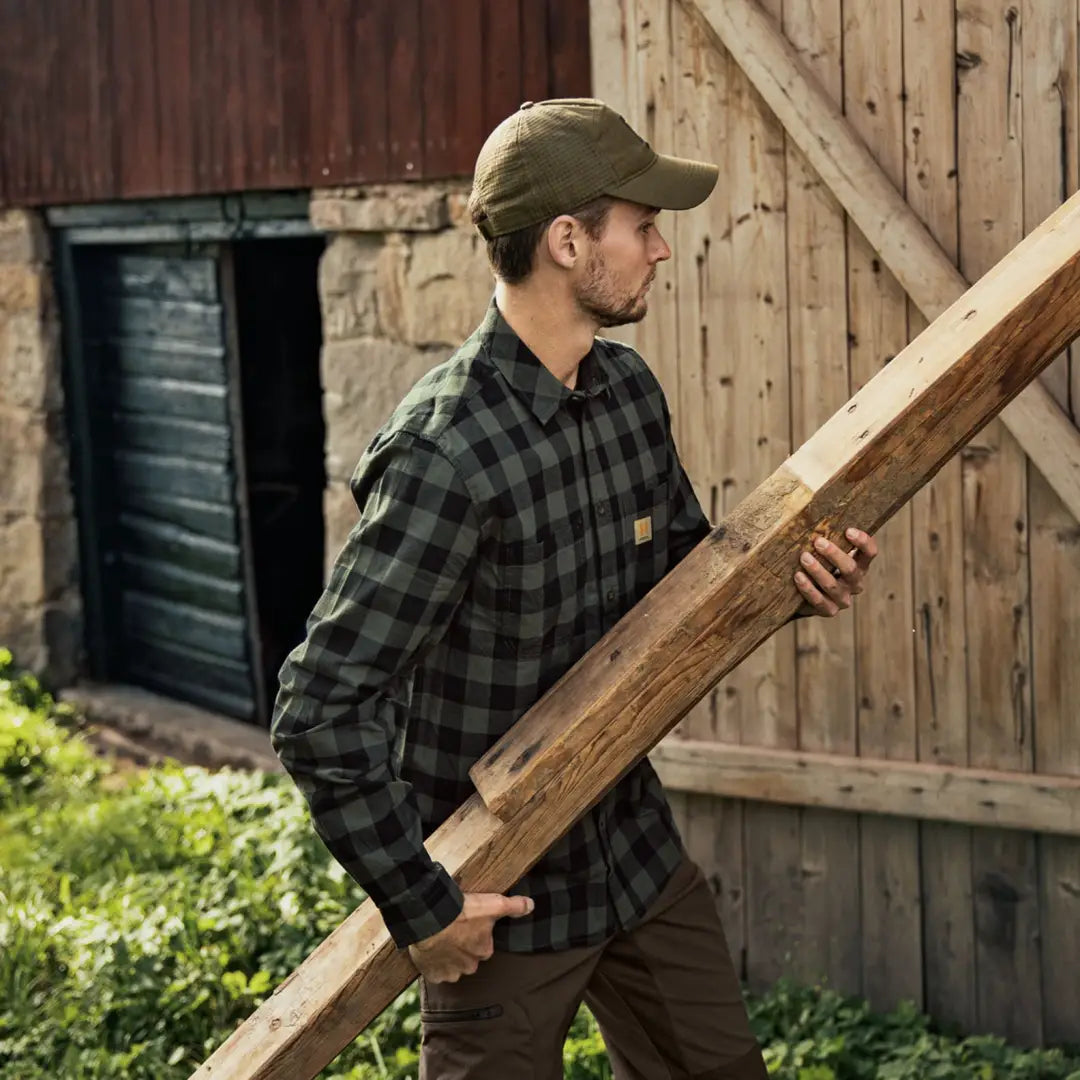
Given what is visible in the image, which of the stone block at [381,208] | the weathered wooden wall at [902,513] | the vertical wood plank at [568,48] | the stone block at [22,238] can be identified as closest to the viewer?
the weathered wooden wall at [902,513]

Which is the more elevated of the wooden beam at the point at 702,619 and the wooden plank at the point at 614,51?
the wooden plank at the point at 614,51

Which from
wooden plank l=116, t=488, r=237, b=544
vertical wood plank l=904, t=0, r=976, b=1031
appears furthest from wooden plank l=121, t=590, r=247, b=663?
vertical wood plank l=904, t=0, r=976, b=1031

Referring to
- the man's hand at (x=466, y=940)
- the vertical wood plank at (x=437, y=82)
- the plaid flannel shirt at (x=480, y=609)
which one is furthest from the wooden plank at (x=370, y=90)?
the man's hand at (x=466, y=940)

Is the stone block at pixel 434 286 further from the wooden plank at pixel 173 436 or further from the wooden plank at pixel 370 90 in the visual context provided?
the wooden plank at pixel 173 436

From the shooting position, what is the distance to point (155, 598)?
25.8ft

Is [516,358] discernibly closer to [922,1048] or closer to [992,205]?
[992,205]

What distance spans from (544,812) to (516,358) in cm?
71

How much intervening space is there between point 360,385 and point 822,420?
2132 millimetres

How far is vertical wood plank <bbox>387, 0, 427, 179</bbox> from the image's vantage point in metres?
5.73

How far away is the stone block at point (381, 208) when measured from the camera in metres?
5.68

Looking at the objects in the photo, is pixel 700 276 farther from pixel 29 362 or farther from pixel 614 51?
pixel 29 362

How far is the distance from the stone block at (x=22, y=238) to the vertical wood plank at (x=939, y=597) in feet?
15.7

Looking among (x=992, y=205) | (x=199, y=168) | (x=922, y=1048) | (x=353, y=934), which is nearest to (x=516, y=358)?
(x=353, y=934)

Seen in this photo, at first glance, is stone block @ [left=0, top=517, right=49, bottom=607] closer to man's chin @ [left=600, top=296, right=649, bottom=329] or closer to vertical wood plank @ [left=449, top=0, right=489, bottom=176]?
vertical wood plank @ [left=449, top=0, right=489, bottom=176]
